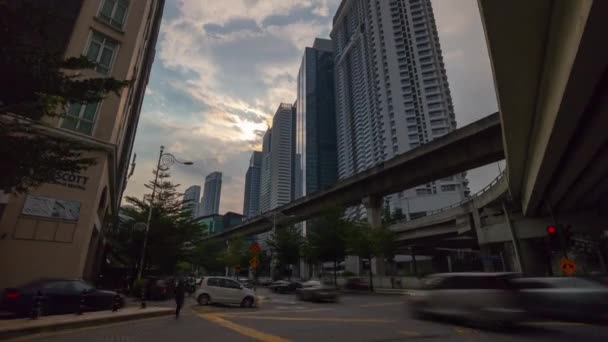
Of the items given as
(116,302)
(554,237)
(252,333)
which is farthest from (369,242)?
(252,333)

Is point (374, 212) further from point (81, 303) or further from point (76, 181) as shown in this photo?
point (81, 303)

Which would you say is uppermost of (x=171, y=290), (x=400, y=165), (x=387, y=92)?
(x=387, y=92)

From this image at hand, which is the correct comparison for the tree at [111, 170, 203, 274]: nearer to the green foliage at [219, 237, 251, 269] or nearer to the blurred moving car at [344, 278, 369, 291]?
the blurred moving car at [344, 278, 369, 291]

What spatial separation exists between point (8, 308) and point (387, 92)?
434 ft

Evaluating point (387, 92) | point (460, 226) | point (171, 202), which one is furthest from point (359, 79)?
point (171, 202)

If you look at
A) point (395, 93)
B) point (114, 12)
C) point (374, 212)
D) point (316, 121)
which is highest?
point (316, 121)

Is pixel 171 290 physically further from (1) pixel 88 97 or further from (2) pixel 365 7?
(2) pixel 365 7

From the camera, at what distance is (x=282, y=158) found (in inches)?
7092

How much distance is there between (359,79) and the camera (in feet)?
483

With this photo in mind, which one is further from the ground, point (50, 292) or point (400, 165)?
point (400, 165)

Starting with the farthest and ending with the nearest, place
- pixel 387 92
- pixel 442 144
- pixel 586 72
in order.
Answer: pixel 387 92 < pixel 442 144 < pixel 586 72

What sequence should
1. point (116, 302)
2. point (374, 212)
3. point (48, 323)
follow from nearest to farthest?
point (48, 323) < point (116, 302) < point (374, 212)

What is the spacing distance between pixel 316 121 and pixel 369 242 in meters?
143

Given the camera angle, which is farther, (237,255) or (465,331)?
(237,255)
